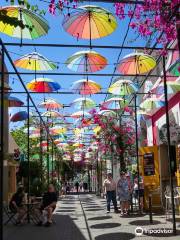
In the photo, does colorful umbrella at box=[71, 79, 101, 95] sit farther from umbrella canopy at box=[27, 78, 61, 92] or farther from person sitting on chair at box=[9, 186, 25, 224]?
person sitting on chair at box=[9, 186, 25, 224]

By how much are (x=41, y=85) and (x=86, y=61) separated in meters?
3.34

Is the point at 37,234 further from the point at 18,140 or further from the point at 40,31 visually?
the point at 18,140

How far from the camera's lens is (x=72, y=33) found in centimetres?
1097

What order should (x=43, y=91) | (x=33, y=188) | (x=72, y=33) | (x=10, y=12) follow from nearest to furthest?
(x=10, y=12) → (x=72, y=33) → (x=43, y=91) → (x=33, y=188)

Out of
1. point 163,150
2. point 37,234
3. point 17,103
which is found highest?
point 17,103


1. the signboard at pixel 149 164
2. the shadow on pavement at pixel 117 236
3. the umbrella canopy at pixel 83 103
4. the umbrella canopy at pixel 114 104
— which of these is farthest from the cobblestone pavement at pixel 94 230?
the umbrella canopy at pixel 83 103

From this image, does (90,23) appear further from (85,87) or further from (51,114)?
(51,114)

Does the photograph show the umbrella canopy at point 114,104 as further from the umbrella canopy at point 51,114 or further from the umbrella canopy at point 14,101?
the umbrella canopy at point 14,101

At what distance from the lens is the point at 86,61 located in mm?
13734

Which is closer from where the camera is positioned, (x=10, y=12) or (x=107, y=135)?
(x=10, y=12)

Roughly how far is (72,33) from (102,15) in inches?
35.5

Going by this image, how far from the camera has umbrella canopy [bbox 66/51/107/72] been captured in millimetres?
13500

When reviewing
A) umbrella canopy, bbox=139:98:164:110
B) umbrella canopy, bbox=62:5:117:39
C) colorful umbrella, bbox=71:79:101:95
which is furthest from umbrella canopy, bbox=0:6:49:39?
umbrella canopy, bbox=139:98:164:110

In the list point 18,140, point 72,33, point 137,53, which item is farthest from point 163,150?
point 18,140
